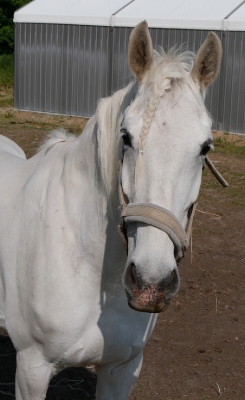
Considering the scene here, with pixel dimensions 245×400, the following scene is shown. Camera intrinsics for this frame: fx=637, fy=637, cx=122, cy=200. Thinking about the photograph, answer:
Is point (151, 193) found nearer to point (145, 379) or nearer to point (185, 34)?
point (145, 379)

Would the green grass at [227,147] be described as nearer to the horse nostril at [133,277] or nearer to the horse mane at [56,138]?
the horse mane at [56,138]

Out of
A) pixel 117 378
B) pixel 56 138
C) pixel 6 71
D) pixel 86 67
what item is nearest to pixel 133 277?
pixel 117 378

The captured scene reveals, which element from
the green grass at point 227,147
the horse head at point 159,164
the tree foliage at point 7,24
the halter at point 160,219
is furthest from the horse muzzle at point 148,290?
the tree foliage at point 7,24

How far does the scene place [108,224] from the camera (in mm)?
2490

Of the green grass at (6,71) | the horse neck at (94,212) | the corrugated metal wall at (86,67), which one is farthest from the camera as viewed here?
the green grass at (6,71)

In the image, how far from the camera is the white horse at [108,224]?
2.04 meters

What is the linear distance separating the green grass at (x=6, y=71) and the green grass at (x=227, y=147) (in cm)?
1178

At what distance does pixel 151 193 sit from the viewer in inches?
80.1

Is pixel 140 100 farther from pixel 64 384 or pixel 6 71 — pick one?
pixel 6 71

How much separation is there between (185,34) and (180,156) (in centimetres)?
1130

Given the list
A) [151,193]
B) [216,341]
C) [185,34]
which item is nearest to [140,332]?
[151,193]

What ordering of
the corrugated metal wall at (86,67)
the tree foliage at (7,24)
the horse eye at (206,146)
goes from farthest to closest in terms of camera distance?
the tree foliage at (7,24) < the corrugated metal wall at (86,67) < the horse eye at (206,146)

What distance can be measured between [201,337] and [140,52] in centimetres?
280

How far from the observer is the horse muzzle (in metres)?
1.96
